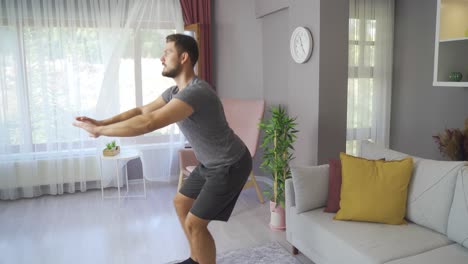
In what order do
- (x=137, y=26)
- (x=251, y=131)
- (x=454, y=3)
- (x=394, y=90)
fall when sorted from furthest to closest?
1. (x=394, y=90)
2. (x=137, y=26)
3. (x=251, y=131)
4. (x=454, y=3)

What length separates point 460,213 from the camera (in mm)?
2033

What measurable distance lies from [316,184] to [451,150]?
5.03ft

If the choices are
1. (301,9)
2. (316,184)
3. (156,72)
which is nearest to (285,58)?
(301,9)

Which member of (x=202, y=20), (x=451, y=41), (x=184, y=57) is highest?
(x=202, y=20)

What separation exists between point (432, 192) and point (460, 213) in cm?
20

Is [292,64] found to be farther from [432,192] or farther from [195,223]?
[195,223]

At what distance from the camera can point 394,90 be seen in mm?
4742

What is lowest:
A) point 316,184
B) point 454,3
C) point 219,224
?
point 219,224

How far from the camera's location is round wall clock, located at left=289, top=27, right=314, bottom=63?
3305mm

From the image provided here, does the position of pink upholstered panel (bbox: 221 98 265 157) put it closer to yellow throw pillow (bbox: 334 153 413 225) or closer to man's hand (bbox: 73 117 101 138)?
yellow throw pillow (bbox: 334 153 413 225)

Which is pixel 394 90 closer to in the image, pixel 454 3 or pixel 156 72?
pixel 454 3

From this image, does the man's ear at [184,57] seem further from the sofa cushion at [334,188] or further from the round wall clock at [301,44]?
the round wall clock at [301,44]

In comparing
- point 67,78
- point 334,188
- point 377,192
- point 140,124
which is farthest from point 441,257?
point 67,78

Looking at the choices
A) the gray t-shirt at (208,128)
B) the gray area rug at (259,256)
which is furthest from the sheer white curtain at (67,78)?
the gray t-shirt at (208,128)
